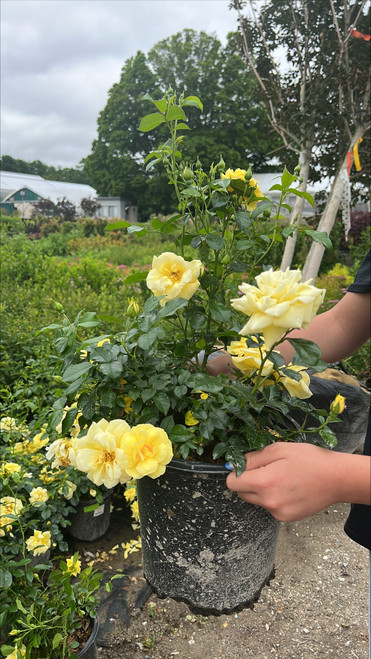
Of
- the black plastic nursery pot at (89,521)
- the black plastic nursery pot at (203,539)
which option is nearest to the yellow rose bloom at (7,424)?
the black plastic nursery pot at (89,521)

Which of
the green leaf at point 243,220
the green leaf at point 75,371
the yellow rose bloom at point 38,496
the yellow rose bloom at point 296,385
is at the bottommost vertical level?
the yellow rose bloom at point 38,496

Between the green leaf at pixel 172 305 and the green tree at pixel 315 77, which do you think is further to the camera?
the green tree at pixel 315 77

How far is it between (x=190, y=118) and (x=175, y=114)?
2092cm

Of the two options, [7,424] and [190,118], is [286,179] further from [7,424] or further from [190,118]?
[190,118]

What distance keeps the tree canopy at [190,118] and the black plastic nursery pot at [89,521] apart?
17650 millimetres

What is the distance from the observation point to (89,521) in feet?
6.27

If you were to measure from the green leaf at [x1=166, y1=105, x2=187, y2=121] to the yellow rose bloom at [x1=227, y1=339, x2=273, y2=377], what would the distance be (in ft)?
1.40

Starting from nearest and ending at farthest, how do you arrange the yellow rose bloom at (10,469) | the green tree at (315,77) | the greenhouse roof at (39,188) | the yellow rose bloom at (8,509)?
1. the yellow rose bloom at (8,509)
2. the yellow rose bloom at (10,469)
3. the green tree at (315,77)
4. the greenhouse roof at (39,188)

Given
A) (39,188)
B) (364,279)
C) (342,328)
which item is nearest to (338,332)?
(342,328)

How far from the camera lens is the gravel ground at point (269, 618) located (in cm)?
147

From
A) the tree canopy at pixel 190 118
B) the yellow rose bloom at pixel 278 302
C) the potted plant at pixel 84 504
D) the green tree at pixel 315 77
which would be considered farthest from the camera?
the tree canopy at pixel 190 118

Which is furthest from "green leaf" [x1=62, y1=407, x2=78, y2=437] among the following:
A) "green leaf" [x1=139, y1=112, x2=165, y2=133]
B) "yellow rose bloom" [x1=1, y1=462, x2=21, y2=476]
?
"yellow rose bloom" [x1=1, y1=462, x2=21, y2=476]

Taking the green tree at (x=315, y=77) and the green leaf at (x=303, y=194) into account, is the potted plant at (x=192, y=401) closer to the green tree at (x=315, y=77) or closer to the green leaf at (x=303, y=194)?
the green leaf at (x=303, y=194)

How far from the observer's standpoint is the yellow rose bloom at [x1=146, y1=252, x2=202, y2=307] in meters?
0.78
